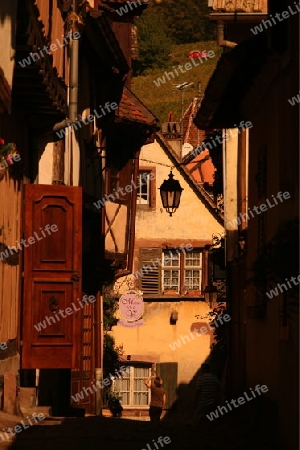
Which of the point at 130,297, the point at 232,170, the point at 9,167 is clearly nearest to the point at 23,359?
the point at 9,167

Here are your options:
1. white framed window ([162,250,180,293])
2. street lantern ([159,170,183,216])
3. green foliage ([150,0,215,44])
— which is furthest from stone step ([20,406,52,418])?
green foliage ([150,0,215,44])

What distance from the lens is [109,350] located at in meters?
32.4

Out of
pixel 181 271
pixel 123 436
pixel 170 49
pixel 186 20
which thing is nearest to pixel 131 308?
pixel 181 271

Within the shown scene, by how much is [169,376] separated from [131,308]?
2.42m

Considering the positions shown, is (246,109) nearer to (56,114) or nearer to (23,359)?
(56,114)

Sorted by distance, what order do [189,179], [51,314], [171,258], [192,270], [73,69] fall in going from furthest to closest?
[171,258] → [192,270] → [189,179] → [73,69] → [51,314]

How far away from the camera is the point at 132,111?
89.1ft

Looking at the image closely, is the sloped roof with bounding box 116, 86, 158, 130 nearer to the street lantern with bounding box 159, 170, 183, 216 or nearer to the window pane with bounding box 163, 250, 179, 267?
the street lantern with bounding box 159, 170, 183, 216

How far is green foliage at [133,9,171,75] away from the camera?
119 m

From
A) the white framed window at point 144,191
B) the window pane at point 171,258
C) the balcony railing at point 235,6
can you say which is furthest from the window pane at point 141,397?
the balcony railing at point 235,6

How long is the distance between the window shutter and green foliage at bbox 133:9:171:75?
79.6m

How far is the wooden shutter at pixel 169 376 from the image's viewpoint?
37.8m

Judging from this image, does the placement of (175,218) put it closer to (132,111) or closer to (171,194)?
(132,111)

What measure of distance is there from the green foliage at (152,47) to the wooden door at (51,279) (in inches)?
3985
